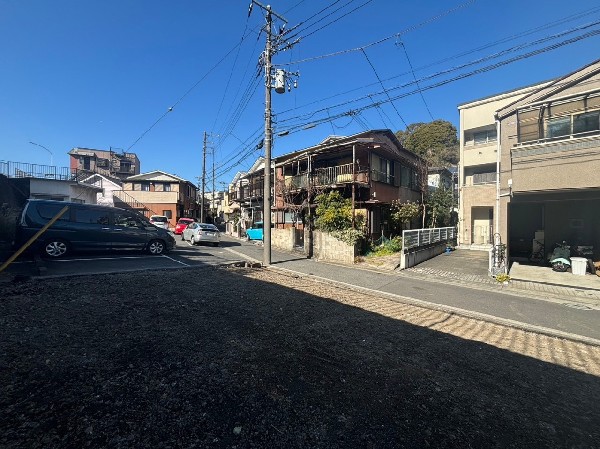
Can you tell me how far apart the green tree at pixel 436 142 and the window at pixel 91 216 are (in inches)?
1441

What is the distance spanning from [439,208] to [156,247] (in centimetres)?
1942

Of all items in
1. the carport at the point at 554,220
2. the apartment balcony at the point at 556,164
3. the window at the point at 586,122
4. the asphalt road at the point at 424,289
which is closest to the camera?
the asphalt road at the point at 424,289

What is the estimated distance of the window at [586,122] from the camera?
9.35 m

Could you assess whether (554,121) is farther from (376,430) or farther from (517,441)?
(376,430)

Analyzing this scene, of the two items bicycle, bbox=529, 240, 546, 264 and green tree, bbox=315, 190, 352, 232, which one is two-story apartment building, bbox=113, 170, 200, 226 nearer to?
green tree, bbox=315, 190, 352, 232

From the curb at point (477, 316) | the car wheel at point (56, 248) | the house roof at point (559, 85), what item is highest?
the house roof at point (559, 85)

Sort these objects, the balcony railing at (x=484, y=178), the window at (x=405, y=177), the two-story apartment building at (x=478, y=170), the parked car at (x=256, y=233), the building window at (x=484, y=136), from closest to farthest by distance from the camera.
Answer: the two-story apartment building at (x=478, y=170) → the balcony railing at (x=484, y=178) → the building window at (x=484, y=136) → the window at (x=405, y=177) → the parked car at (x=256, y=233)

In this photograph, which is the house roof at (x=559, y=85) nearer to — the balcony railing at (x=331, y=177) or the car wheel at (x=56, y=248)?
the balcony railing at (x=331, y=177)

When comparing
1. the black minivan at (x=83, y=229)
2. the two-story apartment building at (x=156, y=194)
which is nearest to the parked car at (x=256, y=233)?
the black minivan at (x=83, y=229)

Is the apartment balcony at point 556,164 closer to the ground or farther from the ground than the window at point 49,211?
farther from the ground

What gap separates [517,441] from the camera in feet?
8.12

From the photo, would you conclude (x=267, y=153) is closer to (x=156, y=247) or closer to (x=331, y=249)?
(x=331, y=249)

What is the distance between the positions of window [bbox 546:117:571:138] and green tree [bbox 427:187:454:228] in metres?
10.8

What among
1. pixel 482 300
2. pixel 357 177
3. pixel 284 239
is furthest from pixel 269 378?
pixel 284 239
